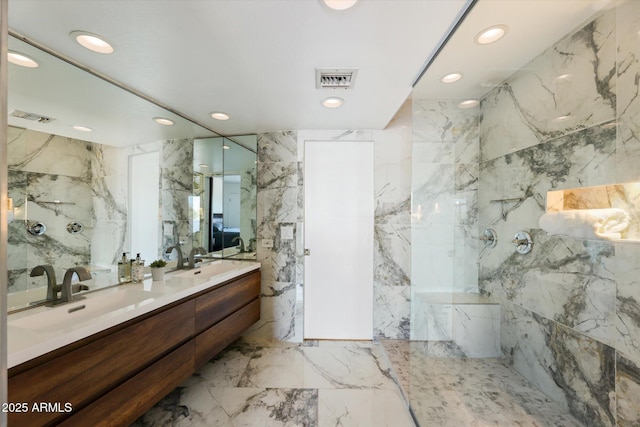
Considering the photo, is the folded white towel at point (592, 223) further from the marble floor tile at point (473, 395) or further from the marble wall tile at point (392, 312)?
the marble wall tile at point (392, 312)

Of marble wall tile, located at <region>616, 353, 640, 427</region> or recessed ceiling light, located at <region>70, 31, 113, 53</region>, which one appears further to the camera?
recessed ceiling light, located at <region>70, 31, 113, 53</region>

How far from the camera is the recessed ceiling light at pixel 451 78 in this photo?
1.62 m

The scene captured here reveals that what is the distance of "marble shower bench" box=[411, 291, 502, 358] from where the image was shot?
162cm

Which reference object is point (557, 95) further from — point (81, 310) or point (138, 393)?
point (81, 310)

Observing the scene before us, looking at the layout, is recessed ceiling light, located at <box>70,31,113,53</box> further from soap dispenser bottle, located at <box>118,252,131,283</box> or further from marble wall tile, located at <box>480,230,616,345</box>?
marble wall tile, located at <box>480,230,616,345</box>

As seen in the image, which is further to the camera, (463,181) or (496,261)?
(463,181)

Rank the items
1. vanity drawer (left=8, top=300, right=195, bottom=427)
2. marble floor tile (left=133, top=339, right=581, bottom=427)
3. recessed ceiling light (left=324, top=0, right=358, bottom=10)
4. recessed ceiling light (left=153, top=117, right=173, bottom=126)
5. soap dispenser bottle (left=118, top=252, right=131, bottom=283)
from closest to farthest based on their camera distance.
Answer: vanity drawer (left=8, top=300, right=195, bottom=427), recessed ceiling light (left=324, top=0, right=358, bottom=10), marble floor tile (left=133, top=339, right=581, bottom=427), soap dispenser bottle (left=118, top=252, right=131, bottom=283), recessed ceiling light (left=153, top=117, right=173, bottom=126)

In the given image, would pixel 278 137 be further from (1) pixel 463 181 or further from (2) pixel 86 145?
(1) pixel 463 181

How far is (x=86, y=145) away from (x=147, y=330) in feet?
3.89

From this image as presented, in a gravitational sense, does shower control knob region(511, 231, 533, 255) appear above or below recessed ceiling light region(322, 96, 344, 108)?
below

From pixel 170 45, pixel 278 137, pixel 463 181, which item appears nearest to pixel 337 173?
pixel 278 137

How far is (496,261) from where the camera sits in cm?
157

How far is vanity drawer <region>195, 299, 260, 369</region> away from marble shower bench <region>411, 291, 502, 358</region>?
1596 mm

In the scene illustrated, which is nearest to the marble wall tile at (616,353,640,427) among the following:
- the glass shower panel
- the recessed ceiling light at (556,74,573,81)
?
the glass shower panel
